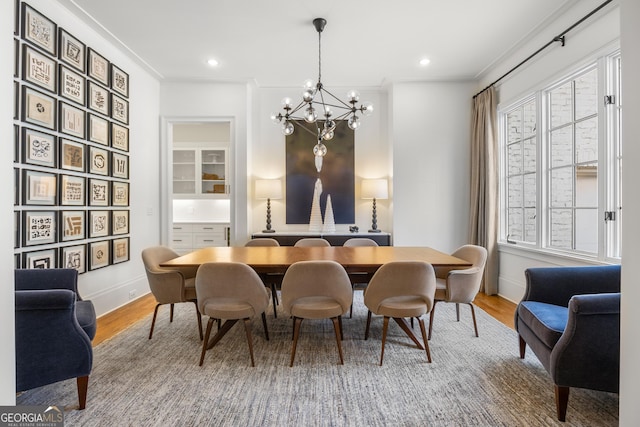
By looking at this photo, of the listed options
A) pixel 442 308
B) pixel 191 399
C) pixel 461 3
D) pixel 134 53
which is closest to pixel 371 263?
pixel 191 399

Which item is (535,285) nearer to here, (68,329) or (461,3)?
(461,3)

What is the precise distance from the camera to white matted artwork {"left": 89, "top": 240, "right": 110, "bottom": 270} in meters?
3.19

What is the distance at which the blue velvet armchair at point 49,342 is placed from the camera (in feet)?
5.11

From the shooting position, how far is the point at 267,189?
178 inches

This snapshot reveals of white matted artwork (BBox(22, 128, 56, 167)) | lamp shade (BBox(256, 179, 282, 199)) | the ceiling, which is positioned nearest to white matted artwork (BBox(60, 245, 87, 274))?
white matted artwork (BBox(22, 128, 56, 167))

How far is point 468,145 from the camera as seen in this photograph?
14.8 ft

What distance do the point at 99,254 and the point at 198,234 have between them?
9.15ft

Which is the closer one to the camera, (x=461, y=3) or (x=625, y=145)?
(x=625, y=145)

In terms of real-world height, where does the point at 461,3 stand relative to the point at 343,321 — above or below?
above

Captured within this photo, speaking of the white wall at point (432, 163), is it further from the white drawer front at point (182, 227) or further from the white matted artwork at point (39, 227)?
the white drawer front at point (182, 227)

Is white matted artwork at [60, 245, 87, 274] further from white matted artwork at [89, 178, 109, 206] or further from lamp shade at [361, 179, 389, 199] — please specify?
lamp shade at [361, 179, 389, 199]

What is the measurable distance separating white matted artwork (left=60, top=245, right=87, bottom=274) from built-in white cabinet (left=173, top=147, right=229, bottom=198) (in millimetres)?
3287

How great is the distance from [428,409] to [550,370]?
0.70m

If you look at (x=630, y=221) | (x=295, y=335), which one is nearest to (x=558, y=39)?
(x=630, y=221)
